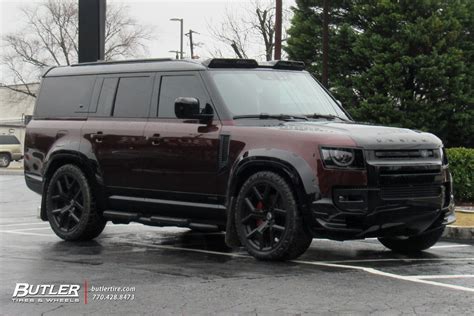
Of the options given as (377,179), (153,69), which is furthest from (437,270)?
(153,69)

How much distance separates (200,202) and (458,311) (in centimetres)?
338

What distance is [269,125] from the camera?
7727 mm

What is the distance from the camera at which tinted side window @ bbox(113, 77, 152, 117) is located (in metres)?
8.76

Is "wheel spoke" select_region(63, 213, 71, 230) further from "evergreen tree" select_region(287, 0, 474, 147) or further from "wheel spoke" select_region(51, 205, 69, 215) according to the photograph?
"evergreen tree" select_region(287, 0, 474, 147)

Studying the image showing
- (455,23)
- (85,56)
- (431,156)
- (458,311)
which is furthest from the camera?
(455,23)

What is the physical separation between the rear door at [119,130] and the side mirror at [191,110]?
78cm

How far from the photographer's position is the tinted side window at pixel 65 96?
9.45 metres

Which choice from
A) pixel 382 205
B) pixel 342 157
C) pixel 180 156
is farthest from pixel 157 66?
pixel 382 205

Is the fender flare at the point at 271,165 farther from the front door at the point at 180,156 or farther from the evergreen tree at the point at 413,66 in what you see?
the evergreen tree at the point at 413,66

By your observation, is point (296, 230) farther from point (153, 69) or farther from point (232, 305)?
point (153, 69)

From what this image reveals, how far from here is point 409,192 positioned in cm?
726

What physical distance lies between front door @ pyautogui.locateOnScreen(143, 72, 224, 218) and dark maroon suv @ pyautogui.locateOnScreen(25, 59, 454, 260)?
0.01m

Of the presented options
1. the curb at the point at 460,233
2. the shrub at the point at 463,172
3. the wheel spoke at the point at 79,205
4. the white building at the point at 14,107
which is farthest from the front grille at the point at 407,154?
the white building at the point at 14,107

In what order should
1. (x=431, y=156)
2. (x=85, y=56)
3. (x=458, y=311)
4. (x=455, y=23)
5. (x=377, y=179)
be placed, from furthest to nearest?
(x=455, y=23) < (x=85, y=56) < (x=431, y=156) < (x=377, y=179) < (x=458, y=311)
